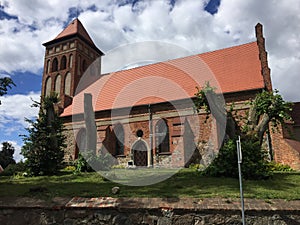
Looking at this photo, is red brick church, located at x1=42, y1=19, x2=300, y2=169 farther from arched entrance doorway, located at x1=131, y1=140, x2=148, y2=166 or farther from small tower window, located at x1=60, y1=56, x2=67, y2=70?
small tower window, located at x1=60, y1=56, x2=67, y2=70

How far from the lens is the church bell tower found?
2862 cm

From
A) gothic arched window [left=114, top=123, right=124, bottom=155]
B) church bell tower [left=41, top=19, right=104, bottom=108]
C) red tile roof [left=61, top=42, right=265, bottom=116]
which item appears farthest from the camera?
church bell tower [left=41, top=19, right=104, bottom=108]

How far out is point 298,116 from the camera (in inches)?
786

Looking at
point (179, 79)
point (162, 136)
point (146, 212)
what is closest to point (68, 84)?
point (179, 79)

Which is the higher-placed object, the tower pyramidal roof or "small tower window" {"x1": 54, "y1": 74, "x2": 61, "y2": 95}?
the tower pyramidal roof

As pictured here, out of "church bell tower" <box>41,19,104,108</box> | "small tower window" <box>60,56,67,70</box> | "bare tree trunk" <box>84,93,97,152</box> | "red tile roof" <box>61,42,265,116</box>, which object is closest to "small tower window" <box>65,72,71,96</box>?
"church bell tower" <box>41,19,104,108</box>

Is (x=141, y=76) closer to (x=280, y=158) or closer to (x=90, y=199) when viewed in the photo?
(x=280, y=158)

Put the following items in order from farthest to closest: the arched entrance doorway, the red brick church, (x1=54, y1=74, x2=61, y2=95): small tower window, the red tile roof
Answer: (x1=54, y1=74, x2=61, y2=95): small tower window < the arched entrance doorway < the red tile roof < the red brick church

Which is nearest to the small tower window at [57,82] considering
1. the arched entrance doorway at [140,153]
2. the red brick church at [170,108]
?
the red brick church at [170,108]

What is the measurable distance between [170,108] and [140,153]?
4.44 m

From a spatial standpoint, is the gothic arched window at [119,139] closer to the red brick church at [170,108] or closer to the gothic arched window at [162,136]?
the red brick church at [170,108]

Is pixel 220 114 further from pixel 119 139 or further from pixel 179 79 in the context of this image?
pixel 119 139

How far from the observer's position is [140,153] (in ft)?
68.0

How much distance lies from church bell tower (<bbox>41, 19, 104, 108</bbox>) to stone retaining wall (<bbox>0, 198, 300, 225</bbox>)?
72.2 feet
